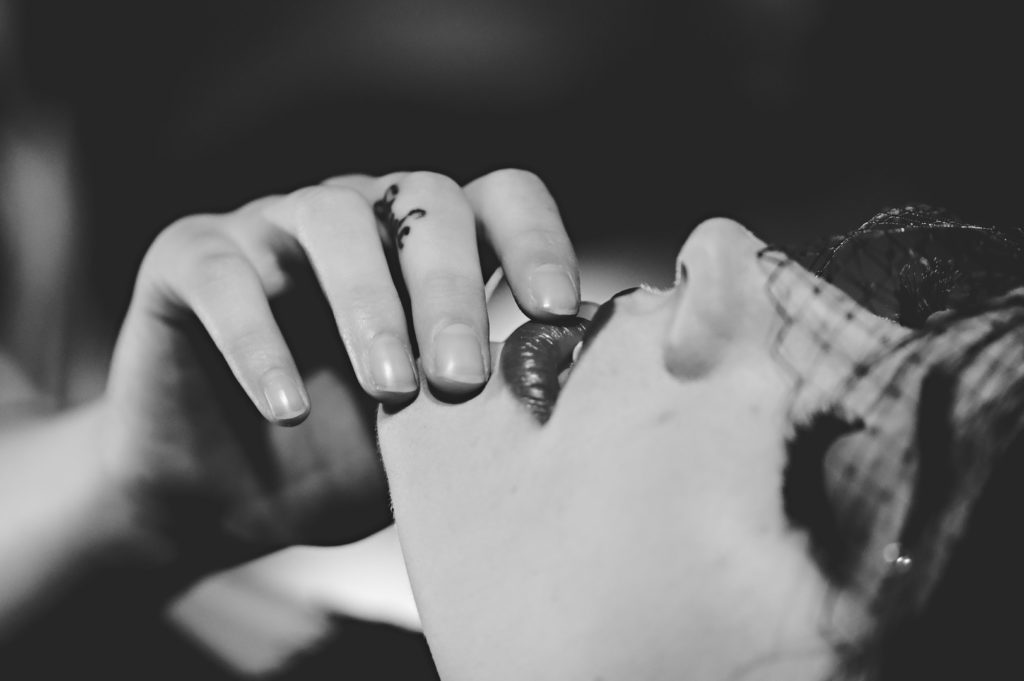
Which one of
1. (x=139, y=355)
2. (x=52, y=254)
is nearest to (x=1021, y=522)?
(x=139, y=355)

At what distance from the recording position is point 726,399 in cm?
38

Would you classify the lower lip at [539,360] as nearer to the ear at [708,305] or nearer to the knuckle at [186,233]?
the ear at [708,305]

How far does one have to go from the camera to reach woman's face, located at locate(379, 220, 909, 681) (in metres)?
0.36

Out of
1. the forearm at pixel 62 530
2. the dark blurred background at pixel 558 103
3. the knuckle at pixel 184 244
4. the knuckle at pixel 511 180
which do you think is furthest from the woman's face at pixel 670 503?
the dark blurred background at pixel 558 103

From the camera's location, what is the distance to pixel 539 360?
0.46 meters

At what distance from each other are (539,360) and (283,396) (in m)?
0.18

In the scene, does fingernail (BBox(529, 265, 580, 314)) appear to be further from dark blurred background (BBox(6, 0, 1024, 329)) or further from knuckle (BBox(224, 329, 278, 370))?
dark blurred background (BBox(6, 0, 1024, 329))

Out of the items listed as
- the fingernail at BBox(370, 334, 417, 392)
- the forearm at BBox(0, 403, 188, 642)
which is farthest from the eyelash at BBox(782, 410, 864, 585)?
the forearm at BBox(0, 403, 188, 642)

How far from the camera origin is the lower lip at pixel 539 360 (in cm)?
44

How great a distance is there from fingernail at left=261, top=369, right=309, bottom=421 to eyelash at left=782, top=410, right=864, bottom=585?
0.32 m

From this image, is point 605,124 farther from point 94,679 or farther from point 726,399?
point 94,679

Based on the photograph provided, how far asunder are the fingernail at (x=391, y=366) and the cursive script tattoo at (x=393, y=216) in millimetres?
97

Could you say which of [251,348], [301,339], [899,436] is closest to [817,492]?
[899,436]

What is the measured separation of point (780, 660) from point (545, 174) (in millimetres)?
846
